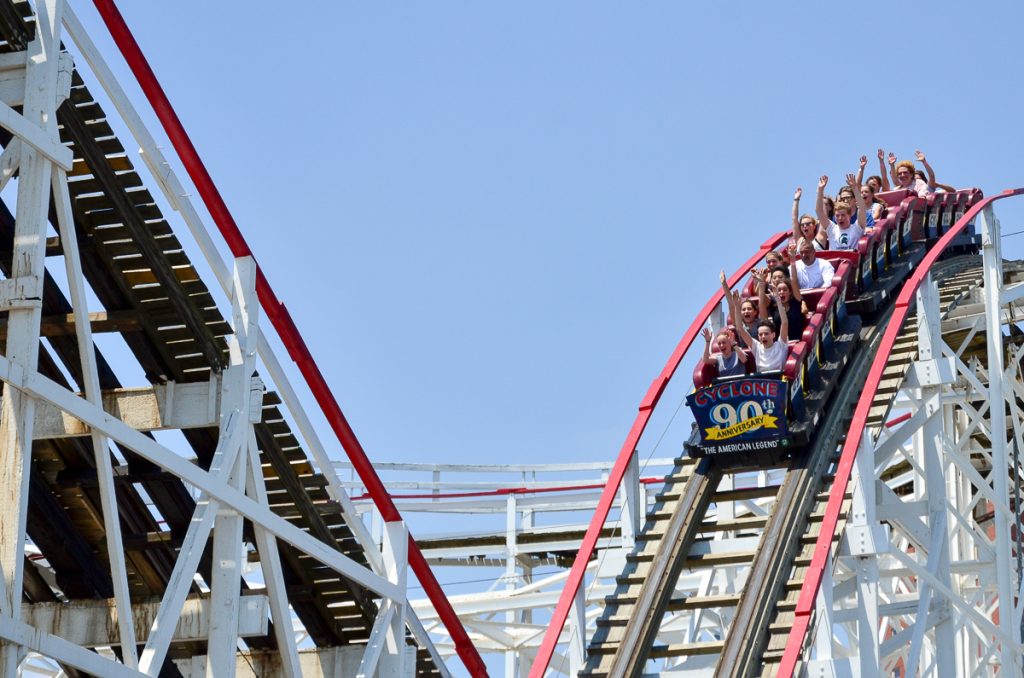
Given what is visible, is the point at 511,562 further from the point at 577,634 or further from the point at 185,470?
the point at 185,470

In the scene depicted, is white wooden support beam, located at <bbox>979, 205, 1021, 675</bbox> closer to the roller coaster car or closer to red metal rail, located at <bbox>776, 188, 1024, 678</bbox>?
the roller coaster car

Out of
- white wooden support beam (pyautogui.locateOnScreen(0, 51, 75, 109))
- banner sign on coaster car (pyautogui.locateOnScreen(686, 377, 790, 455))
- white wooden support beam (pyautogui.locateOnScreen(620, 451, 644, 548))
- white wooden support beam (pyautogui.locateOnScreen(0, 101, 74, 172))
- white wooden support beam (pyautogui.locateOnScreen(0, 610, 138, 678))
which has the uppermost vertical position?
white wooden support beam (pyautogui.locateOnScreen(0, 51, 75, 109))

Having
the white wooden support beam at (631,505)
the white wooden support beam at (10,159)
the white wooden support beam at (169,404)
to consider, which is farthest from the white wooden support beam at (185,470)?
the white wooden support beam at (631,505)

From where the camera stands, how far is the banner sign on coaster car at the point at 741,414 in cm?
1128

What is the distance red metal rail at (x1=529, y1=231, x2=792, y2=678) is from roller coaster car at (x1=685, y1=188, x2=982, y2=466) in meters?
0.34

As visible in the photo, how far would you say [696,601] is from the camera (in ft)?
35.0

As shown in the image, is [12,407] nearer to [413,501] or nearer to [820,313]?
[820,313]

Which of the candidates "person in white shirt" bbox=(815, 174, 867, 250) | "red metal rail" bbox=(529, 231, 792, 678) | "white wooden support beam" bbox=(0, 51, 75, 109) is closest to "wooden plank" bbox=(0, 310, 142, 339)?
"white wooden support beam" bbox=(0, 51, 75, 109)

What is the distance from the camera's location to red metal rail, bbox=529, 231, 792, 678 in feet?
33.5

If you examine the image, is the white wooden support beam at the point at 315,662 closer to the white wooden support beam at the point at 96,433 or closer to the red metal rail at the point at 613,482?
the red metal rail at the point at 613,482

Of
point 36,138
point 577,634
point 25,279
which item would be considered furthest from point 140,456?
point 577,634

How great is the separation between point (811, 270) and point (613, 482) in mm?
3035

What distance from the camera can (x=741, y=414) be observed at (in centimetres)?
1138

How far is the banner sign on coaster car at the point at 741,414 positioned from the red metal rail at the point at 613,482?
423 millimetres
